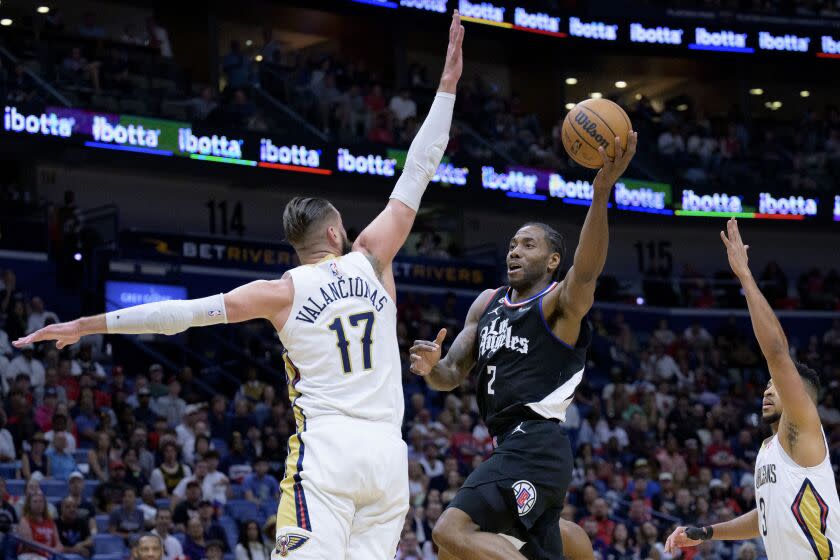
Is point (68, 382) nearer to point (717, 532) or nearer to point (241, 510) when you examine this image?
point (241, 510)

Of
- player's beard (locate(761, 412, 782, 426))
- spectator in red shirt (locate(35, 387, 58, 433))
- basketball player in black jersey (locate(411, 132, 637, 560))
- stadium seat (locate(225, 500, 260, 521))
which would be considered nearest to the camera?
basketball player in black jersey (locate(411, 132, 637, 560))

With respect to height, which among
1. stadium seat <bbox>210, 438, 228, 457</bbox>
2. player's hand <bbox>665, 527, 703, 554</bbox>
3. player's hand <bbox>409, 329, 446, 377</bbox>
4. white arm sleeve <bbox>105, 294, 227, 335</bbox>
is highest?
white arm sleeve <bbox>105, 294, 227, 335</bbox>

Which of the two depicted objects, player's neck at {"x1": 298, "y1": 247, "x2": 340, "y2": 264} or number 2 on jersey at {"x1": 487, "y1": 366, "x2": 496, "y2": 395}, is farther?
number 2 on jersey at {"x1": 487, "y1": 366, "x2": 496, "y2": 395}

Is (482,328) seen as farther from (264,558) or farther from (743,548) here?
(743,548)

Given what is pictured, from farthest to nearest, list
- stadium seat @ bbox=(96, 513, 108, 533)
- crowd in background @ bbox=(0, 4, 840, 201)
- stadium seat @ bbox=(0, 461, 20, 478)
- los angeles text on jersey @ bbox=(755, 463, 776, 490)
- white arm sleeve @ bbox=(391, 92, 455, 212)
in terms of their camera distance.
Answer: crowd in background @ bbox=(0, 4, 840, 201), stadium seat @ bbox=(0, 461, 20, 478), stadium seat @ bbox=(96, 513, 108, 533), los angeles text on jersey @ bbox=(755, 463, 776, 490), white arm sleeve @ bbox=(391, 92, 455, 212)

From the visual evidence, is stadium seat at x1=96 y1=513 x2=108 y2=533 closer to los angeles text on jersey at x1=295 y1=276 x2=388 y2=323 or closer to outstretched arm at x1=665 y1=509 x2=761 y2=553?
outstretched arm at x1=665 y1=509 x2=761 y2=553

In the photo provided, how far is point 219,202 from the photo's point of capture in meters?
26.5

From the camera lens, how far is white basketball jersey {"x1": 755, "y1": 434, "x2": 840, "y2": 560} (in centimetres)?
692

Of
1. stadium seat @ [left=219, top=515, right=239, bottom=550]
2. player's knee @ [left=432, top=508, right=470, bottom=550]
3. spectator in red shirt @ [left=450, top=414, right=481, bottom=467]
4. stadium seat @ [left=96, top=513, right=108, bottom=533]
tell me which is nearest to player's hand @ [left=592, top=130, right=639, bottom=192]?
player's knee @ [left=432, top=508, right=470, bottom=550]

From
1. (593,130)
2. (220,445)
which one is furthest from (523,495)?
(220,445)

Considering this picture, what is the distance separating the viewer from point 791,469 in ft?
23.1

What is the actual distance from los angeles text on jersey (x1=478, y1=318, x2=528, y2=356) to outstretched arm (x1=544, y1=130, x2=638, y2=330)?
369 millimetres

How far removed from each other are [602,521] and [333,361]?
38.5ft

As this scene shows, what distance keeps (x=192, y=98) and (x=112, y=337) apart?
16.9 feet
